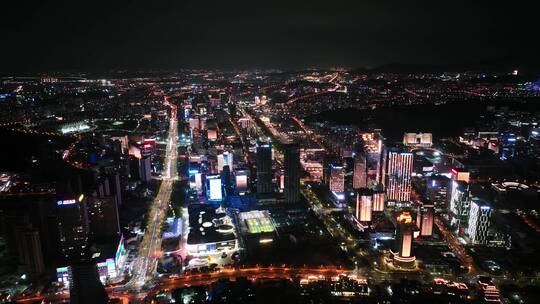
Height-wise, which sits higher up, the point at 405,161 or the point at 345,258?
the point at 405,161

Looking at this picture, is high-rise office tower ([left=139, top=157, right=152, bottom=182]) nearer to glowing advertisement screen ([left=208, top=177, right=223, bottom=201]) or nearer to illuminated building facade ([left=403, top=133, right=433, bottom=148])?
glowing advertisement screen ([left=208, top=177, right=223, bottom=201])

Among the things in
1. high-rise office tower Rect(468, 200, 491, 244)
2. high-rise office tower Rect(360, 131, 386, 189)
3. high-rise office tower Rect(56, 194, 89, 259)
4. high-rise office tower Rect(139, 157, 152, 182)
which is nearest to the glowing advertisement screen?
high-rise office tower Rect(139, 157, 152, 182)

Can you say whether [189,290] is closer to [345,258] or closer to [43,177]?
[345,258]

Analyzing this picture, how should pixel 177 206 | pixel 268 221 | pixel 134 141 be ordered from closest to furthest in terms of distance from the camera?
1. pixel 268 221
2. pixel 177 206
3. pixel 134 141

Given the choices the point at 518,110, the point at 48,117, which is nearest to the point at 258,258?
the point at 48,117

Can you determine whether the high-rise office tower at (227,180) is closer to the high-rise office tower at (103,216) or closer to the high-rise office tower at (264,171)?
the high-rise office tower at (264,171)

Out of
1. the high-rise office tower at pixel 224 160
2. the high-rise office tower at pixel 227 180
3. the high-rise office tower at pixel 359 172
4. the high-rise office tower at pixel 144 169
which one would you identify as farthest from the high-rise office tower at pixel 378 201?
the high-rise office tower at pixel 144 169
